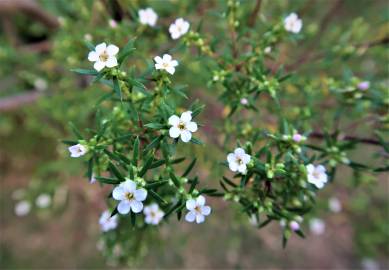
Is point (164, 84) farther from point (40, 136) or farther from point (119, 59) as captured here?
point (40, 136)

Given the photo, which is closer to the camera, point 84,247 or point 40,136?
point 84,247

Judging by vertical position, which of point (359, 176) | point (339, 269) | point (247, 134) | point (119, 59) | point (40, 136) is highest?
point (40, 136)

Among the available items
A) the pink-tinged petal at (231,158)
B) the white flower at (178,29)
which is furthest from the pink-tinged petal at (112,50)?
the pink-tinged petal at (231,158)

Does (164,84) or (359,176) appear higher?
(164,84)

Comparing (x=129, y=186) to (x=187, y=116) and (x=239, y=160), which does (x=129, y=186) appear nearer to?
(x=187, y=116)

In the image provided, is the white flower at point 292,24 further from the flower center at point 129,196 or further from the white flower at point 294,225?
the flower center at point 129,196

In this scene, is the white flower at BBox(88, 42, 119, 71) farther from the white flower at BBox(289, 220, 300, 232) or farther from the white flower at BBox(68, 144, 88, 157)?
the white flower at BBox(289, 220, 300, 232)

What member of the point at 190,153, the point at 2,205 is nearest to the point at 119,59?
the point at 190,153

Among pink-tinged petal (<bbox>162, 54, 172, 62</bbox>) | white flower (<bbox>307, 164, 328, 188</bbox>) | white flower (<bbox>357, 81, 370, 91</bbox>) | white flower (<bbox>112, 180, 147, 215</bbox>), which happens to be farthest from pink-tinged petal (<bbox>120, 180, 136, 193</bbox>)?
white flower (<bbox>357, 81, 370, 91</bbox>)
